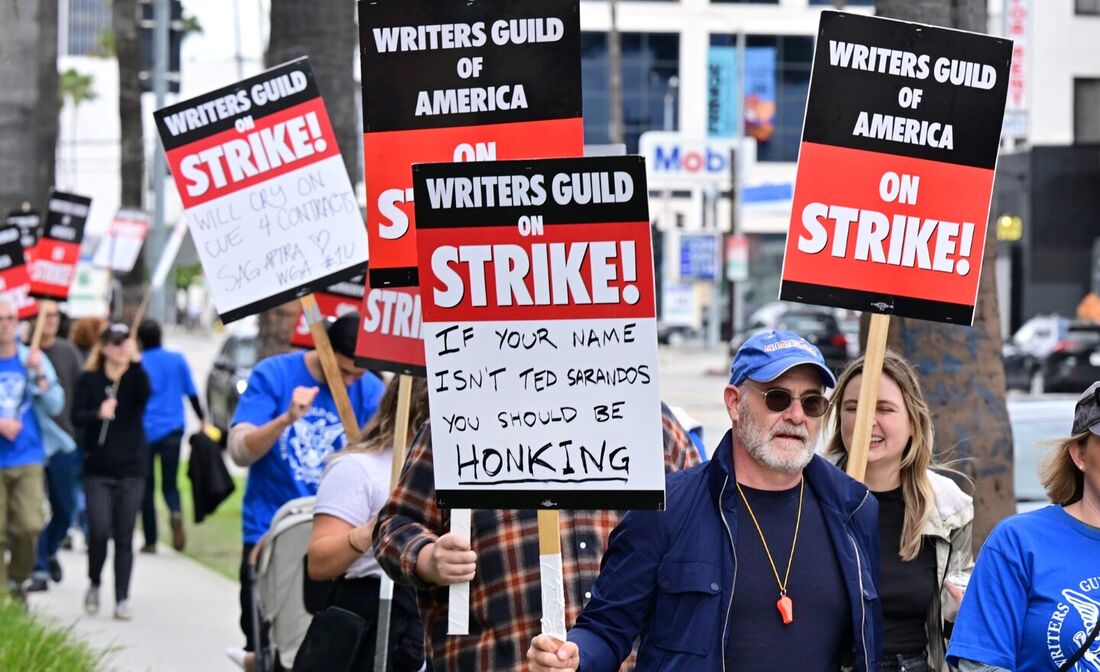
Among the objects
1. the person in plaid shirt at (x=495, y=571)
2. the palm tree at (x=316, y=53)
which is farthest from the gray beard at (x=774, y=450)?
the palm tree at (x=316, y=53)

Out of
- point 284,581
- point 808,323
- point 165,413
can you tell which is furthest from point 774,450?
point 808,323

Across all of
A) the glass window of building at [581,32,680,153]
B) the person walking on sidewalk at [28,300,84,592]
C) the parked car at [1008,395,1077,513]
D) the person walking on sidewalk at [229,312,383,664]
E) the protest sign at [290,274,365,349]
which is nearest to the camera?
the person walking on sidewalk at [229,312,383,664]

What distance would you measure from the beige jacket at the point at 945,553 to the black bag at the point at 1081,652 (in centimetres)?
96

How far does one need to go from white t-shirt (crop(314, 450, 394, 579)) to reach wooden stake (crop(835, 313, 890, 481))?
67.0 inches

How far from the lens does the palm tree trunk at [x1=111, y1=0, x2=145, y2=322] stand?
2477 centimetres

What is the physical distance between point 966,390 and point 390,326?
285 cm

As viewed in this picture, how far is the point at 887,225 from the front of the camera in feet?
19.1

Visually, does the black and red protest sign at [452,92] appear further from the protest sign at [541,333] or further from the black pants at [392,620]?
the black pants at [392,620]

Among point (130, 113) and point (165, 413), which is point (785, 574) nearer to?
point (165, 413)

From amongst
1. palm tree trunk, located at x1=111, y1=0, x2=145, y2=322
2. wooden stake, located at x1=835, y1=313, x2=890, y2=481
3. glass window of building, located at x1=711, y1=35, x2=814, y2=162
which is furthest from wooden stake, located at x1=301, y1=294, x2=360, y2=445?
glass window of building, located at x1=711, y1=35, x2=814, y2=162

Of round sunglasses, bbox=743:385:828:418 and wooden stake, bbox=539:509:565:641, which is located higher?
round sunglasses, bbox=743:385:828:418

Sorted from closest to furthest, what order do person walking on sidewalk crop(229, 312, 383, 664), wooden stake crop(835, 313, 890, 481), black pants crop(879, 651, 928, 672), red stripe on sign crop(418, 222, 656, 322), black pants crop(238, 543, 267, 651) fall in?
red stripe on sign crop(418, 222, 656, 322) → black pants crop(879, 651, 928, 672) → wooden stake crop(835, 313, 890, 481) → black pants crop(238, 543, 267, 651) → person walking on sidewalk crop(229, 312, 383, 664)

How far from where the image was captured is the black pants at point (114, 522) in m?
11.9

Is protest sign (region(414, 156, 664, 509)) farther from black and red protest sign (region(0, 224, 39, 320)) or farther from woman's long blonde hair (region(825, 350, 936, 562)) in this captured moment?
black and red protest sign (region(0, 224, 39, 320))
